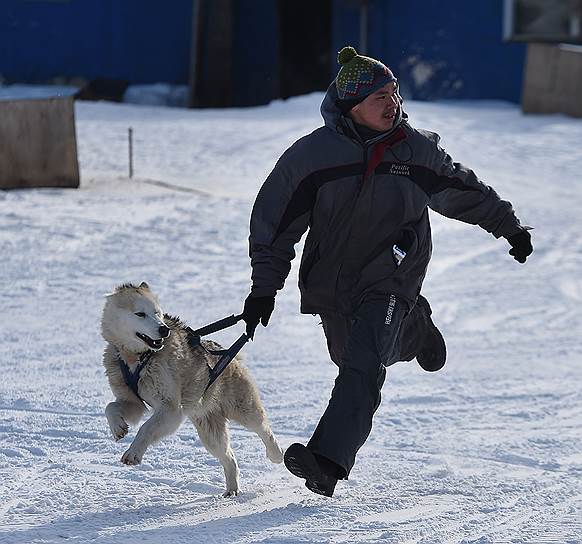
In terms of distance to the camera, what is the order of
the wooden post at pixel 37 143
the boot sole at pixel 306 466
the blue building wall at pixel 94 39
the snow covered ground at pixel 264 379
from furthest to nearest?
the blue building wall at pixel 94 39, the wooden post at pixel 37 143, the snow covered ground at pixel 264 379, the boot sole at pixel 306 466

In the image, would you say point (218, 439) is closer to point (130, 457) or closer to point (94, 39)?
point (130, 457)

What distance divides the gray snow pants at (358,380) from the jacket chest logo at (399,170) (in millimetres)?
437

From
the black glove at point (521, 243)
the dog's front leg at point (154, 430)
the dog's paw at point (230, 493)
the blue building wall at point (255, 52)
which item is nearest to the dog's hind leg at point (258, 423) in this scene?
the dog's paw at point (230, 493)

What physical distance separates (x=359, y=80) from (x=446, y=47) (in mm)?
14936

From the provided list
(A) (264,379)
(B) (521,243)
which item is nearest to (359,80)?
(B) (521,243)

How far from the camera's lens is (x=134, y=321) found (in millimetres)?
4566

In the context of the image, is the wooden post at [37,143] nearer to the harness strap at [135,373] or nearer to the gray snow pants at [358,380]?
the harness strap at [135,373]

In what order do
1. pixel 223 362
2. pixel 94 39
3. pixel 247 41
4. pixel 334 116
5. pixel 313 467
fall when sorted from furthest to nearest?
pixel 247 41 < pixel 94 39 < pixel 223 362 < pixel 334 116 < pixel 313 467

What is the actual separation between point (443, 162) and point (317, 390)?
2435 millimetres

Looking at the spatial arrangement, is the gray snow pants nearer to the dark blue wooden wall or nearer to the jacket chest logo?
the jacket chest logo

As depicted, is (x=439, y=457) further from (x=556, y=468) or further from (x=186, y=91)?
(x=186, y=91)

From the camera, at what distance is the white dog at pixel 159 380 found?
14.8 ft

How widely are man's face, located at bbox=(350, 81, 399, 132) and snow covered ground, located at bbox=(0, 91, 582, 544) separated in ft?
4.71

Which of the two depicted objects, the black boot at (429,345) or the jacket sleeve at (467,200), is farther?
the black boot at (429,345)
